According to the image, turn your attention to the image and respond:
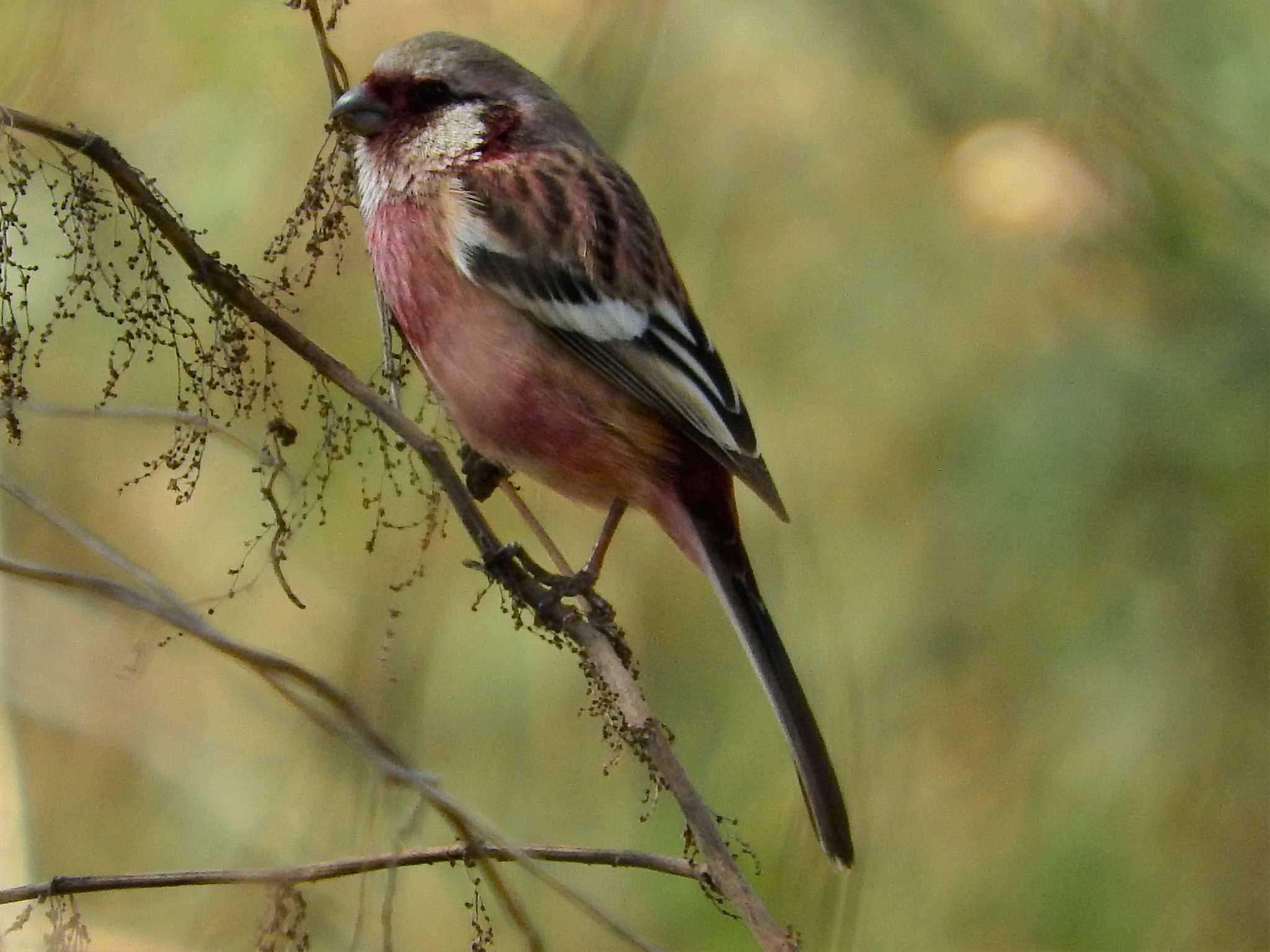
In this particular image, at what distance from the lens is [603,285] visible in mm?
3631

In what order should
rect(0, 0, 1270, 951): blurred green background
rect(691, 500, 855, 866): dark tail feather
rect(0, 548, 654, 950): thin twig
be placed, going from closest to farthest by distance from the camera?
rect(0, 548, 654, 950): thin twig < rect(691, 500, 855, 866): dark tail feather < rect(0, 0, 1270, 951): blurred green background

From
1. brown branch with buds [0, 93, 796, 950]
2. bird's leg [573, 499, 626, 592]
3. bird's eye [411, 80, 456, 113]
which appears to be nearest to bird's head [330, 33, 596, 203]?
bird's eye [411, 80, 456, 113]

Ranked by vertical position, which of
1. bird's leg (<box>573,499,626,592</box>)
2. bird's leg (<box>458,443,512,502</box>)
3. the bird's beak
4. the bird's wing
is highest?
the bird's beak

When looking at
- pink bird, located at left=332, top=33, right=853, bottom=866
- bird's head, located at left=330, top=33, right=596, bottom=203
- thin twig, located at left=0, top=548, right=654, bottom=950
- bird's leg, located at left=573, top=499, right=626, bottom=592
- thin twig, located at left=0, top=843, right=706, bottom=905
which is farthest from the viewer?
bird's head, located at left=330, top=33, right=596, bottom=203

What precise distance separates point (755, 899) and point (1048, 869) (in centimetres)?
225

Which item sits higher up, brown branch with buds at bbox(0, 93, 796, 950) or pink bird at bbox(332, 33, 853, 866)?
pink bird at bbox(332, 33, 853, 866)

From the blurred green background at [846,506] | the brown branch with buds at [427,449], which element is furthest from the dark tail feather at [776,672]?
the brown branch with buds at [427,449]

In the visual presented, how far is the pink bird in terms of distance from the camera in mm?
3396

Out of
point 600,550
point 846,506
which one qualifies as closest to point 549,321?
point 600,550

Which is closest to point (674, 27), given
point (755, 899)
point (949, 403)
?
point (949, 403)

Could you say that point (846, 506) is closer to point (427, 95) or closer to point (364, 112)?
point (427, 95)

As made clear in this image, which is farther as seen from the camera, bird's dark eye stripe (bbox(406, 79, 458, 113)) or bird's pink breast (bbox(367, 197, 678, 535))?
bird's dark eye stripe (bbox(406, 79, 458, 113))

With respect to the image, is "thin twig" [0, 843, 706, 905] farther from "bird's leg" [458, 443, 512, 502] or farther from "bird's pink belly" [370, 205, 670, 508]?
"bird's leg" [458, 443, 512, 502]

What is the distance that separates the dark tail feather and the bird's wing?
0.66 ft
